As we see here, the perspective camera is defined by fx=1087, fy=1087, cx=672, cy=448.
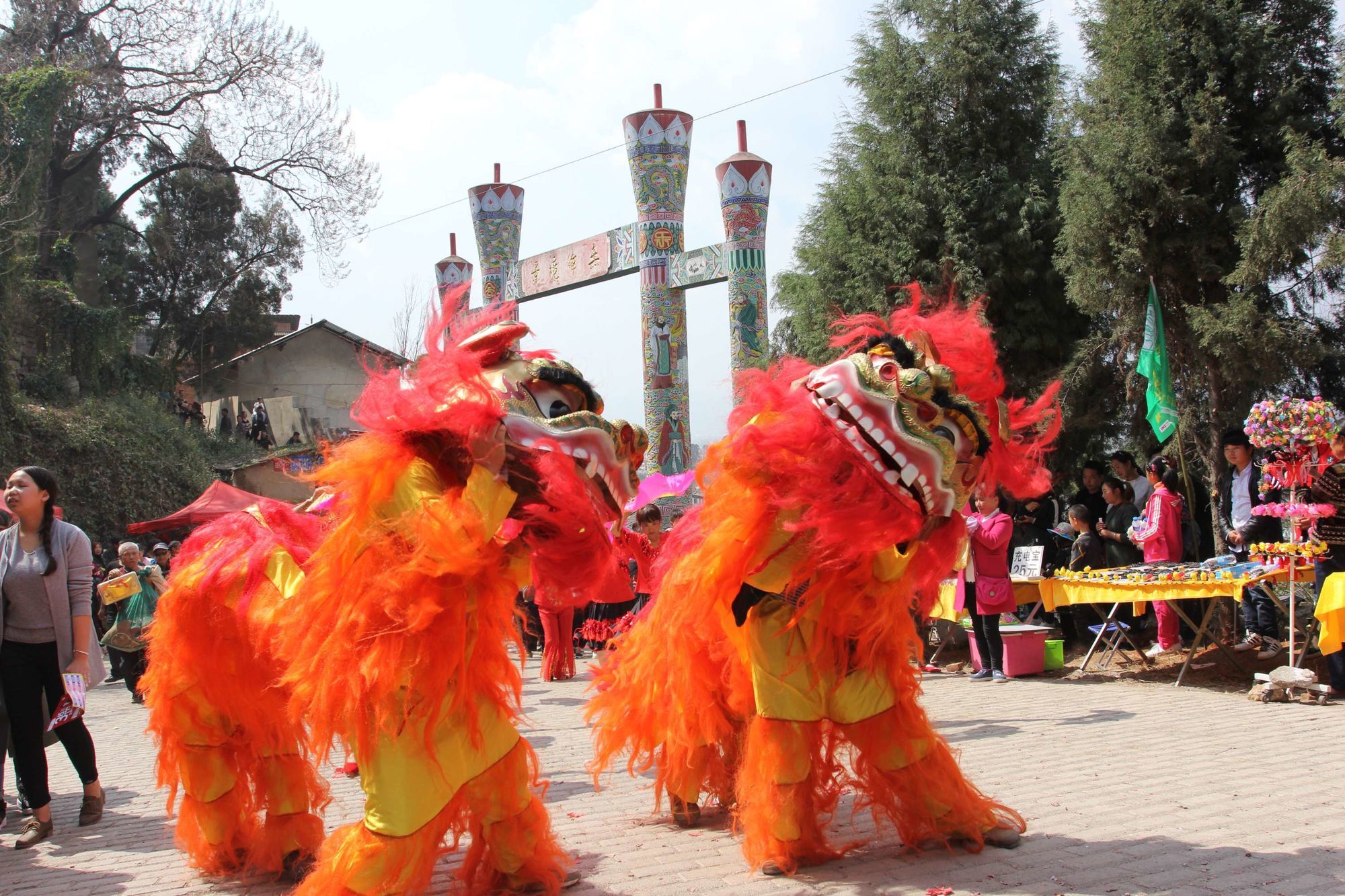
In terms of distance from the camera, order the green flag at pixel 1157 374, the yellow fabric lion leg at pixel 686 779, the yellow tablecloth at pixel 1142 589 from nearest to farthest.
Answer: the yellow fabric lion leg at pixel 686 779 < the yellow tablecloth at pixel 1142 589 < the green flag at pixel 1157 374

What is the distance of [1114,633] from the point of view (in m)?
9.38

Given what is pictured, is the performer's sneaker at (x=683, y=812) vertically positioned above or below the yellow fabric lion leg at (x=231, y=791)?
below

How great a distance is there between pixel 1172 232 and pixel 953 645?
4.39 m

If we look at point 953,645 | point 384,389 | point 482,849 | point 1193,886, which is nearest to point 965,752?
point 1193,886

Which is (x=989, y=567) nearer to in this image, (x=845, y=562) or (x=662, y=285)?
(x=845, y=562)

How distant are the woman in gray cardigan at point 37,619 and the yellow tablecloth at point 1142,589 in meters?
6.25

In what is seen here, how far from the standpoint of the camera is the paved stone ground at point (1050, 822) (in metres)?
3.62

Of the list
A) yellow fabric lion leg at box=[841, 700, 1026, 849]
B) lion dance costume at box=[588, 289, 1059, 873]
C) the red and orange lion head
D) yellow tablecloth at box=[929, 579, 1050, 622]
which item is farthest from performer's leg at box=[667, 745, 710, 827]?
yellow tablecloth at box=[929, 579, 1050, 622]

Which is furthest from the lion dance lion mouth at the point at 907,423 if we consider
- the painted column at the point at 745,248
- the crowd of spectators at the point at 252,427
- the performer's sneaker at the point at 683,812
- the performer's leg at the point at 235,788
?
the crowd of spectators at the point at 252,427

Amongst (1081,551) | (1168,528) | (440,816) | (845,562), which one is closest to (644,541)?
(1081,551)

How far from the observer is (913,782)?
3.83 metres

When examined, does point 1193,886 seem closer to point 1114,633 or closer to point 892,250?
point 1114,633

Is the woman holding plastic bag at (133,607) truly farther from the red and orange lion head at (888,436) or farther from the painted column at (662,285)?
the painted column at (662,285)

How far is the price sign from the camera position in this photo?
866 centimetres
